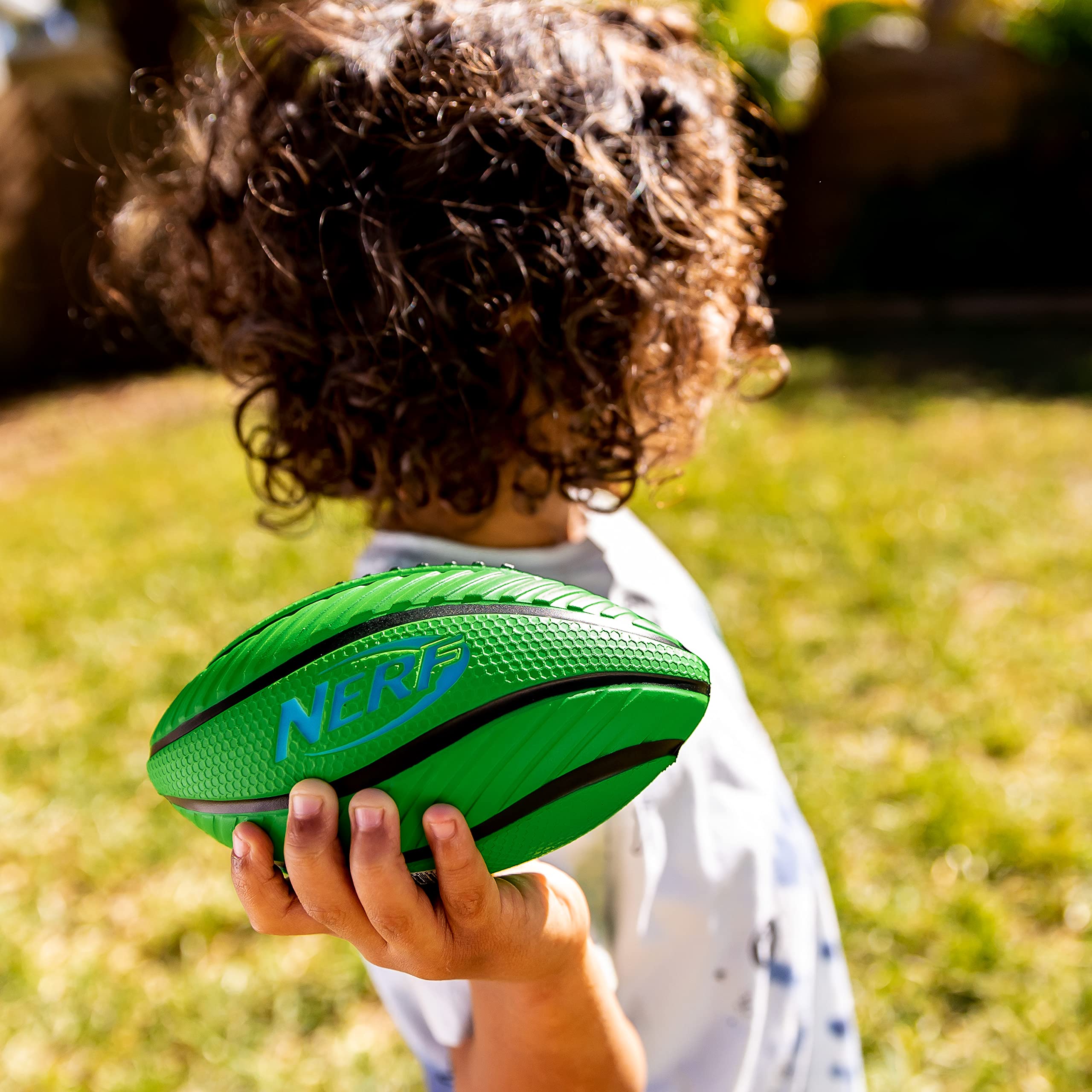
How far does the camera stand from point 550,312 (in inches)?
53.0

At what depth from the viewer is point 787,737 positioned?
134 inches

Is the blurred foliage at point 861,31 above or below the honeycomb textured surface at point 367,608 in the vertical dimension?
below

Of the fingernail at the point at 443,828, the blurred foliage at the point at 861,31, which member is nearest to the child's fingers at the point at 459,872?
the fingernail at the point at 443,828

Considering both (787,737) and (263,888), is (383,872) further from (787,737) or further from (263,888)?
(787,737)

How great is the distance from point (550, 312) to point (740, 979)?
945 mm

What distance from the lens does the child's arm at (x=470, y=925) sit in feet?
2.96

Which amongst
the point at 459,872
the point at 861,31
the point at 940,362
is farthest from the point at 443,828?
the point at 861,31

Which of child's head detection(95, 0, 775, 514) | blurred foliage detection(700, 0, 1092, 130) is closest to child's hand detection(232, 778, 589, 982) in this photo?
child's head detection(95, 0, 775, 514)

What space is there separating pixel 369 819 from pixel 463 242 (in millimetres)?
728

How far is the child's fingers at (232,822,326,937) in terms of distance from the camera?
978 millimetres

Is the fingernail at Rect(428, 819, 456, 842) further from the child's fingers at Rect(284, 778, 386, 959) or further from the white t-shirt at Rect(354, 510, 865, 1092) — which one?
the white t-shirt at Rect(354, 510, 865, 1092)

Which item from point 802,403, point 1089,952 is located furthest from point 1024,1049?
point 802,403

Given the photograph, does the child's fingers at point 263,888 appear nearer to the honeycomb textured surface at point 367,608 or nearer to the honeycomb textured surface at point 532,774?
the honeycomb textured surface at point 532,774

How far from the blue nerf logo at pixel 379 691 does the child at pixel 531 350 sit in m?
0.29
